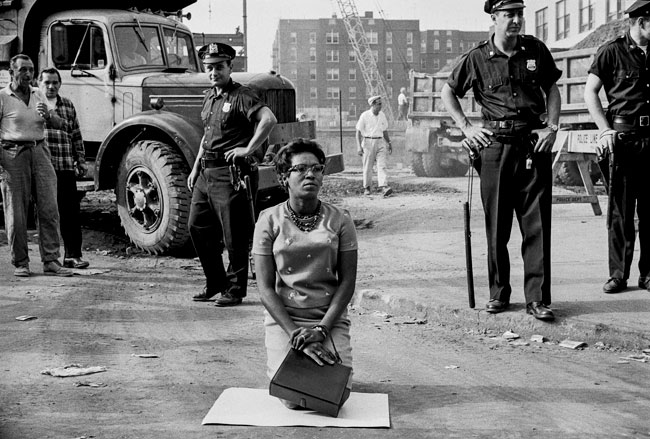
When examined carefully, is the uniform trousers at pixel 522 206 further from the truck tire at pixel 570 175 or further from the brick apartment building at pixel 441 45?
the brick apartment building at pixel 441 45

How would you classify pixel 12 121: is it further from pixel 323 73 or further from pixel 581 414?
pixel 323 73

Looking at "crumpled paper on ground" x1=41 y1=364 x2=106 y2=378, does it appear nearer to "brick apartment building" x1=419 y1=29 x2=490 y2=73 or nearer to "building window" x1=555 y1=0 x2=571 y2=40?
"building window" x1=555 y1=0 x2=571 y2=40

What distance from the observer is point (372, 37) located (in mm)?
103062

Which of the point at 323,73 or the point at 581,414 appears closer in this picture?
the point at 581,414

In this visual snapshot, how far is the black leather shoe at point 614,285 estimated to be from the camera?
7508mm

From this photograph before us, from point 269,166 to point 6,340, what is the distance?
15.8ft

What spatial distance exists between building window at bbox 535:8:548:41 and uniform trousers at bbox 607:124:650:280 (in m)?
38.7

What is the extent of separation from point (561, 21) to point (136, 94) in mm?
34472

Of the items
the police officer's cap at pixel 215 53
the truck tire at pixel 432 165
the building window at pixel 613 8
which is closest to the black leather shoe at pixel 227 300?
the police officer's cap at pixel 215 53

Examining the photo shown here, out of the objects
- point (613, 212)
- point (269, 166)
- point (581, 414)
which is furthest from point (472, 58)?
point (269, 166)

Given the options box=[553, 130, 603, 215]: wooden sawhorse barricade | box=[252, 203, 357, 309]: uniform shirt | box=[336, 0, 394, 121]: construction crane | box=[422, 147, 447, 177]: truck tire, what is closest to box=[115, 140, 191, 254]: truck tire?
box=[553, 130, 603, 215]: wooden sawhorse barricade

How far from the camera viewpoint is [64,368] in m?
5.80

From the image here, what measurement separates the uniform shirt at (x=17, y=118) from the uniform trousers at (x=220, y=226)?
2006 millimetres

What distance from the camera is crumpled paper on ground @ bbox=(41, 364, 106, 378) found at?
566cm
